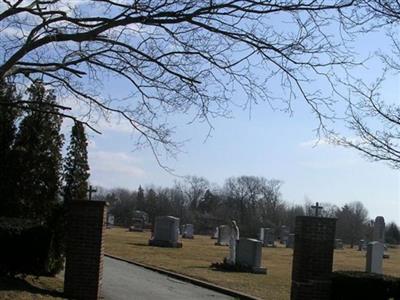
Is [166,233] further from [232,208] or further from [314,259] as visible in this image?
[232,208]

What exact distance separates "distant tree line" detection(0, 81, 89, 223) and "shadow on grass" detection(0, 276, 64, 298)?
2.37 metres

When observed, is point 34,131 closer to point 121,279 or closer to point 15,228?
point 15,228

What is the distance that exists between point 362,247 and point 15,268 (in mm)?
64225

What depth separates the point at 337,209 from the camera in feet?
438

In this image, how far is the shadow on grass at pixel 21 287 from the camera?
41.1ft

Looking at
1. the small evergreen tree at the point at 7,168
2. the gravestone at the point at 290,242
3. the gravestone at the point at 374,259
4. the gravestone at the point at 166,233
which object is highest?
the small evergreen tree at the point at 7,168

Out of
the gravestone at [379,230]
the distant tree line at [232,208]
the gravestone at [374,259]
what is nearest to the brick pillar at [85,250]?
the gravestone at [374,259]

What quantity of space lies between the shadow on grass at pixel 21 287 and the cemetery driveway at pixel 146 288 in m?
1.18

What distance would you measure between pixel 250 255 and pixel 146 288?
9.77 m

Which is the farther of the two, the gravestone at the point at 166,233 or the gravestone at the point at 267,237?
the gravestone at the point at 267,237

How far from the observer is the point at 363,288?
1145 cm

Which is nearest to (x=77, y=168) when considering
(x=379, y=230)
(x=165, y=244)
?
(x=379, y=230)

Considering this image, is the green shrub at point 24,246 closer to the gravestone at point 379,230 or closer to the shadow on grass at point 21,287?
the shadow on grass at point 21,287

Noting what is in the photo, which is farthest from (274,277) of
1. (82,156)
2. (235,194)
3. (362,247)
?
(235,194)
